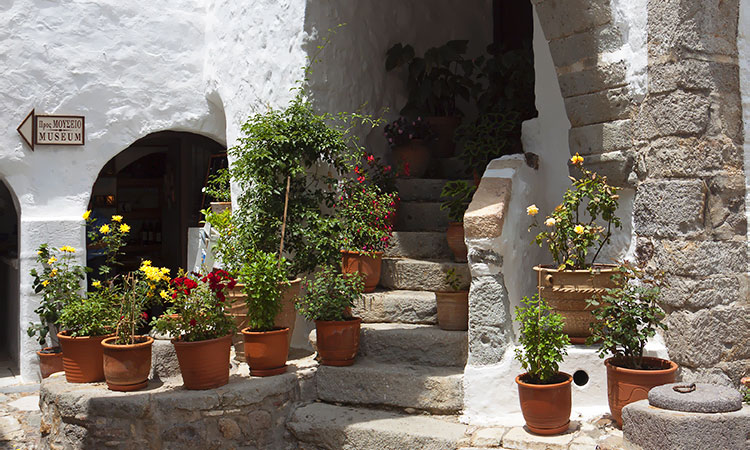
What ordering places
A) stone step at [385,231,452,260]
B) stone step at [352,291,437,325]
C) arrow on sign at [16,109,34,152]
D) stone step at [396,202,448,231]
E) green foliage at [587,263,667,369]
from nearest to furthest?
green foliage at [587,263,667,369]
stone step at [352,291,437,325]
stone step at [385,231,452,260]
stone step at [396,202,448,231]
arrow on sign at [16,109,34,152]

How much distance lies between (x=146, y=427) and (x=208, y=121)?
318 cm

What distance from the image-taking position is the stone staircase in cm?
406

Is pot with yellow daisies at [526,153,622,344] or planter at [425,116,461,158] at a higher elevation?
planter at [425,116,461,158]

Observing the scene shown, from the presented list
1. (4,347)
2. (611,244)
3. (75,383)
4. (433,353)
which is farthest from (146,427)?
(4,347)

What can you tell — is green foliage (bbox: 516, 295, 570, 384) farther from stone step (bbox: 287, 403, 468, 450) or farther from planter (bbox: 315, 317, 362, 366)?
planter (bbox: 315, 317, 362, 366)

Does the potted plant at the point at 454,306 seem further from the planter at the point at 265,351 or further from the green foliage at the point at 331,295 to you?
the planter at the point at 265,351

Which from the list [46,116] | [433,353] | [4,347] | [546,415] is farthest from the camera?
Result: [4,347]

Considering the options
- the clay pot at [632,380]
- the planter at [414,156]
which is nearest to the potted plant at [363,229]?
the planter at [414,156]

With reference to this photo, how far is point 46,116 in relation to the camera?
6.04 metres

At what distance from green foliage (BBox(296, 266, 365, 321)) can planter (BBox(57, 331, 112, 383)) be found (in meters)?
1.30

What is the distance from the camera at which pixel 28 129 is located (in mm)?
5984

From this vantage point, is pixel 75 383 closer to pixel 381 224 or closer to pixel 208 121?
pixel 381 224

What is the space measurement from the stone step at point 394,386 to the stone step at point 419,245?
1.08m

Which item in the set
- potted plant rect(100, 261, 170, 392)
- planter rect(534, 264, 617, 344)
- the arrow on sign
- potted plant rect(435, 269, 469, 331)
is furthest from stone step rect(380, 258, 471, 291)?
the arrow on sign
